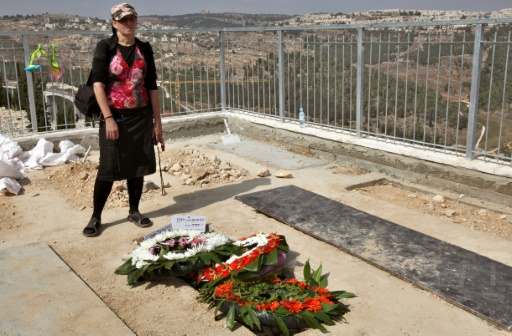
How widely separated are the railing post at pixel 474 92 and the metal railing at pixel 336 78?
12 millimetres

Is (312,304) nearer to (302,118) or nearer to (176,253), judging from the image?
(176,253)

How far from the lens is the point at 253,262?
3.91 metres

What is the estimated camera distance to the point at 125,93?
4973 millimetres

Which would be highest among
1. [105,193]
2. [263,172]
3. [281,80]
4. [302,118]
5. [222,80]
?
[281,80]

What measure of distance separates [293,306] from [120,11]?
298 cm

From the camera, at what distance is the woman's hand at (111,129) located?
484 centimetres

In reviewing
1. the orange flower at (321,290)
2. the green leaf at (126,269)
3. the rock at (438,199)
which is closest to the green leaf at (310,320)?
the orange flower at (321,290)

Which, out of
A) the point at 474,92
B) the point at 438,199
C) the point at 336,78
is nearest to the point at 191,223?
the point at 438,199

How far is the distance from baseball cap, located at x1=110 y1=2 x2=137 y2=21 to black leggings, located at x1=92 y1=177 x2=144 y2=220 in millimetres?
1542

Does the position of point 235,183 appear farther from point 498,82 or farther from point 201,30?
point 201,30

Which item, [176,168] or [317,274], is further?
[176,168]

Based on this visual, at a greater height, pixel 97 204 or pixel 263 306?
pixel 97 204

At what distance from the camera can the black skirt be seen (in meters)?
5.01

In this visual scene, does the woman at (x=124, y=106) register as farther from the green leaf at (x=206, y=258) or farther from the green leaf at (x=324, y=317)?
the green leaf at (x=324, y=317)
